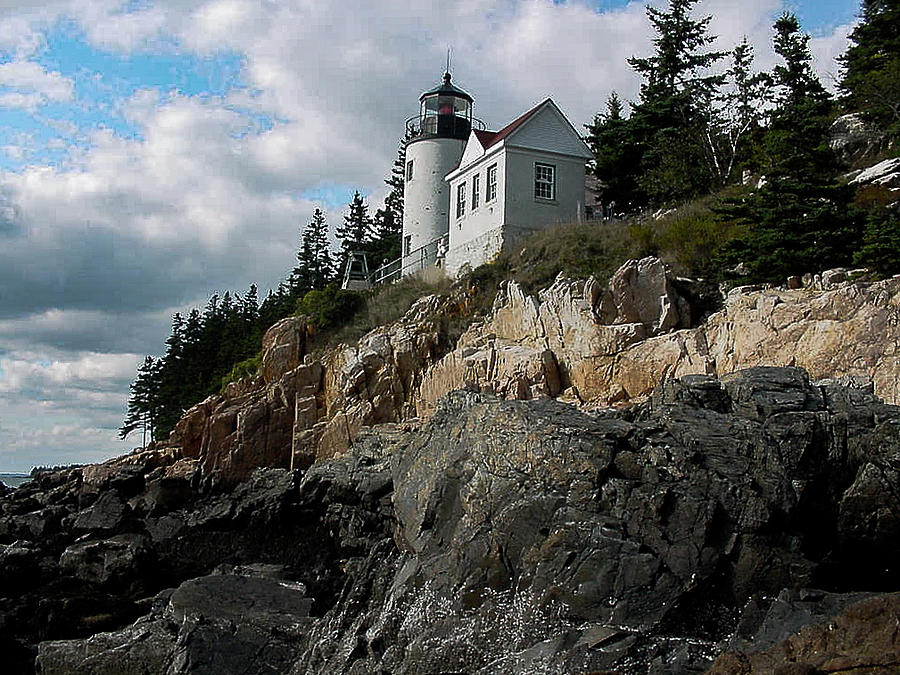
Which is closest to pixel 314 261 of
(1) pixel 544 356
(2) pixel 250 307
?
(2) pixel 250 307

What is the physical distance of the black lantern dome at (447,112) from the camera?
39.4 m

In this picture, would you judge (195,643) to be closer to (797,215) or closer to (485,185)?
(797,215)

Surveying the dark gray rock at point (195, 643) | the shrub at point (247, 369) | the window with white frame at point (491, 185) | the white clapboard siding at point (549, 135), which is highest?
the white clapboard siding at point (549, 135)

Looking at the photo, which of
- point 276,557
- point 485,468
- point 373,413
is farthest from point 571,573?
point 373,413

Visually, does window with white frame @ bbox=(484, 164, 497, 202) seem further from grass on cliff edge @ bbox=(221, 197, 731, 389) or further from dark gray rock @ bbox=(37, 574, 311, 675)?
dark gray rock @ bbox=(37, 574, 311, 675)

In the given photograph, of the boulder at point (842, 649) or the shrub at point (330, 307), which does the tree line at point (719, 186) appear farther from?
the boulder at point (842, 649)

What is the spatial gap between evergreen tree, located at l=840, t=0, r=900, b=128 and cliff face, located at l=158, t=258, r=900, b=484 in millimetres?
9294

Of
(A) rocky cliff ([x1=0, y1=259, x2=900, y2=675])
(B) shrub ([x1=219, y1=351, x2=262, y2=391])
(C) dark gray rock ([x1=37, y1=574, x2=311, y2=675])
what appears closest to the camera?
(A) rocky cliff ([x1=0, y1=259, x2=900, y2=675])

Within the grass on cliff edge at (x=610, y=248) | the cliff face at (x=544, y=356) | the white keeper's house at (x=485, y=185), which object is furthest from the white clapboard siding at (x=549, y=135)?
the cliff face at (x=544, y=356)

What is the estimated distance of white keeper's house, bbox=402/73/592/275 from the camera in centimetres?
3300

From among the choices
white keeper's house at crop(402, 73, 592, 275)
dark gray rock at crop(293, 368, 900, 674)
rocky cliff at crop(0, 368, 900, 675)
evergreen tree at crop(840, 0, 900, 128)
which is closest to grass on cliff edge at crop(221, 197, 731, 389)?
white keeper's house at crop(402, 73, 592, 275)

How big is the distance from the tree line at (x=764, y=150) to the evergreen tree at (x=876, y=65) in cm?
5

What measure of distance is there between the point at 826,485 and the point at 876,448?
1178mm

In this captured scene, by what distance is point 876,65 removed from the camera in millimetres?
29828
